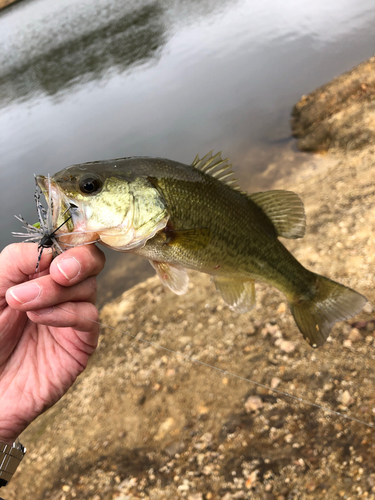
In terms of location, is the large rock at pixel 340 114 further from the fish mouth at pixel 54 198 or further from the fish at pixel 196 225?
the fish mouth at pixel 54 198

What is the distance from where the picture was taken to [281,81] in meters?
11.7

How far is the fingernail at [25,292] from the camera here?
5.18ft

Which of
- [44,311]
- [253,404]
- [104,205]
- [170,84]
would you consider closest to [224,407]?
[253,404]

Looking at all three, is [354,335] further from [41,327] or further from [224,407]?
[41,327]

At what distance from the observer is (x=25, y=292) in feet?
5.26

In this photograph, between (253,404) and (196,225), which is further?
(253,404)

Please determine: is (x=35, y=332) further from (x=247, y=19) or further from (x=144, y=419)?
(x=247, y=19)

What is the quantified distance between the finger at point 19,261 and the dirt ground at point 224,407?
112 cm

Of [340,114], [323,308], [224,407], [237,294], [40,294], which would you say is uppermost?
[40,294]

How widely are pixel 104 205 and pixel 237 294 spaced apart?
1.16 metres

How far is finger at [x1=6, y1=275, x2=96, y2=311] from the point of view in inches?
62.4

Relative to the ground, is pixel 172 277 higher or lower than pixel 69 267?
lower

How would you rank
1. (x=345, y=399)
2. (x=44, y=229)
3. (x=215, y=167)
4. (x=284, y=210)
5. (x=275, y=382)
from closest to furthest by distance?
(x=44, y=229) → (x=215, y=167) → (x=284, y=210) → (x=345, y=399) → (x=275, y=382)

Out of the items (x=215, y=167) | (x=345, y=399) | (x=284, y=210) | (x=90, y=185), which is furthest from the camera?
(x=345, y=399)
